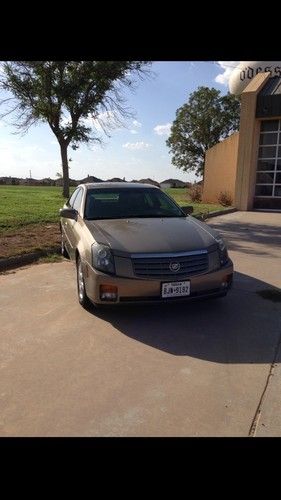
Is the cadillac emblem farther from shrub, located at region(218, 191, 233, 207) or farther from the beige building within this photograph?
shrub, located at region(218, 191, 233, 207)

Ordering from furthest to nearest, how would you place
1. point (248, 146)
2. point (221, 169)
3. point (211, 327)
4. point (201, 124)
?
point (201, 124), point (221, 169), point (248, 146), point (211, 327)

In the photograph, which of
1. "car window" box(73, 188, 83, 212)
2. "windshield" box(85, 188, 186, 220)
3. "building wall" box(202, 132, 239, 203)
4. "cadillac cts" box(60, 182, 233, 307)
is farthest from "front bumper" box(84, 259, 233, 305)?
"building wall" box(202, 132, 239, 203)

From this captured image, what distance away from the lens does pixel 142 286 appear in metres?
4.25

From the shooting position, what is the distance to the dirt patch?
25.1 feet

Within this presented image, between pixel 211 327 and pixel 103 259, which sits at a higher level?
pixel 103 259

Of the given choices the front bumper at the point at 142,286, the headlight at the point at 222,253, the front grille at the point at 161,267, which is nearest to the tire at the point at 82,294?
the front bumper at the point at 142,286

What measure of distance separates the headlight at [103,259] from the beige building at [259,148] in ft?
50.6

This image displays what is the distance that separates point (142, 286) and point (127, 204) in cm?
194

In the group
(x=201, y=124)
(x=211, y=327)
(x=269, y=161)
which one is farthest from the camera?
(x=201, y=124)

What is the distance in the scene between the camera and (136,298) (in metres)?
4.29

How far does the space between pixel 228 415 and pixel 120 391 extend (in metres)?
0.82

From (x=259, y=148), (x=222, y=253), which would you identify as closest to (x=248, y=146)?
(x=259, y=148)

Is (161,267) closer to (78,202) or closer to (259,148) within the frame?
(78,202)
